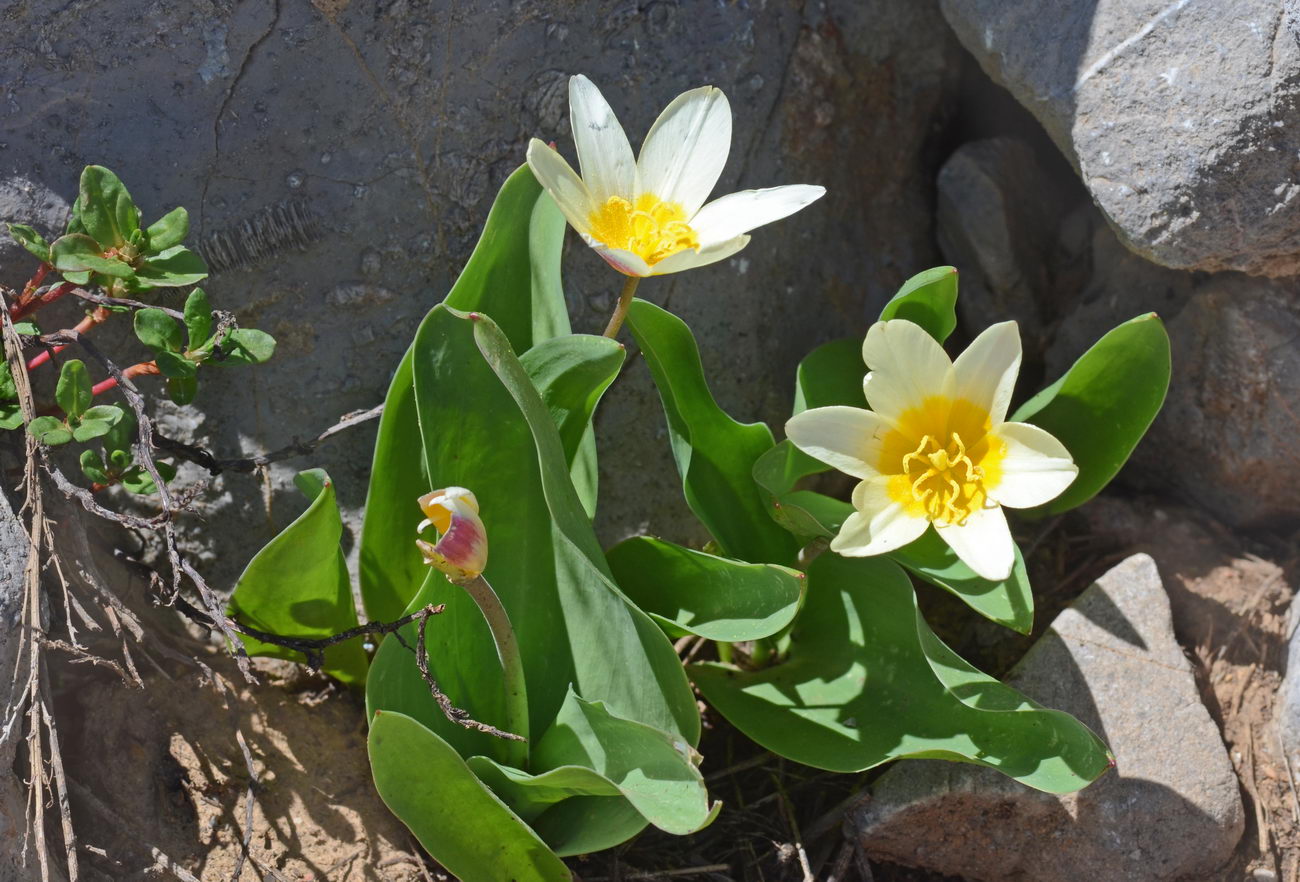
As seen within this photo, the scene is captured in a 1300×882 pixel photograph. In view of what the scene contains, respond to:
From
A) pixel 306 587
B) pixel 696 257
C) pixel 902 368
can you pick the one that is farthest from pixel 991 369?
pixel 306 587

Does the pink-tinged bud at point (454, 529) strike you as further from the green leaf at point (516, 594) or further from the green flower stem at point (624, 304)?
the green flower stem at point (624, 304)

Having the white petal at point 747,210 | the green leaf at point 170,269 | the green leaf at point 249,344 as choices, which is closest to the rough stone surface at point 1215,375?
the white petal at point 747,210

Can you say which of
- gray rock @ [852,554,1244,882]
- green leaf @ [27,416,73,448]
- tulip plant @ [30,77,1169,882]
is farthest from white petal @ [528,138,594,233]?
gray rock @ [852,554,1244,882]

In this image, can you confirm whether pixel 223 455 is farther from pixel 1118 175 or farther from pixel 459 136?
pixel 1118 175

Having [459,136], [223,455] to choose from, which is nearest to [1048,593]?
[459,136]

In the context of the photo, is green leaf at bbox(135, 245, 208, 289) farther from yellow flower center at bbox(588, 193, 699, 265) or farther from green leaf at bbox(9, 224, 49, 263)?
yellow flower center at bbox(588, 193, 699, 265)

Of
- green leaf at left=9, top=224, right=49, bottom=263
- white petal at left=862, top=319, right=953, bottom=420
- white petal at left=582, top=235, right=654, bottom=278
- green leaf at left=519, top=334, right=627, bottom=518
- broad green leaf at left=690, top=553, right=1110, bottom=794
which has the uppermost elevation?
green leaf at left=9, top=224, right=49, bottom=263

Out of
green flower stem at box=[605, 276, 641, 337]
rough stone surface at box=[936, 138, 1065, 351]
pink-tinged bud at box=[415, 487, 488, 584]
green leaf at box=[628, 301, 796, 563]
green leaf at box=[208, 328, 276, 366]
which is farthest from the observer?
rough stone surface at box=[936, 138, 1065, 351]
